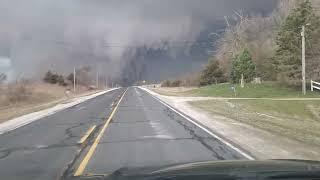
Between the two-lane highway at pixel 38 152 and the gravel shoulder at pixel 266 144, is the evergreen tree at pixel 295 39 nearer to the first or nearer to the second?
the gravel shoulder at pixel 266 144

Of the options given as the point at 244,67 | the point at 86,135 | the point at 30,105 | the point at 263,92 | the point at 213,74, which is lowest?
the point at 30,105

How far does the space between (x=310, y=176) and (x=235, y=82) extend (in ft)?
281

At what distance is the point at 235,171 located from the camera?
15.8 ft

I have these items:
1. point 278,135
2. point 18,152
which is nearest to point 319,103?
point 278,135

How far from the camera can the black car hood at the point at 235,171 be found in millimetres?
4574

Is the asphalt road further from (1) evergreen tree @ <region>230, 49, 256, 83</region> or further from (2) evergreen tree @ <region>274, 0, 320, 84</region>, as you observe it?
(1) evergreen tree @ <region>230, 49, 256, 83</region>

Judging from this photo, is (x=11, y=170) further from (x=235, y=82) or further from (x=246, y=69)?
(x=235, y=82)

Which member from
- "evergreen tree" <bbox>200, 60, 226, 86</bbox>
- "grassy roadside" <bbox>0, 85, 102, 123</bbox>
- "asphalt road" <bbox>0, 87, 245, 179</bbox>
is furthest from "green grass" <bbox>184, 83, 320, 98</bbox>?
"evergreen tree" <bbox>200, 60, 226, 86</bbox>

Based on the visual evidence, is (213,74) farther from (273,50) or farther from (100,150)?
(100,150)

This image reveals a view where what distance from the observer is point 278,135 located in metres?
18.9

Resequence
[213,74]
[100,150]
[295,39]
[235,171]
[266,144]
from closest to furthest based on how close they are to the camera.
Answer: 1. [235,171]
2. [100,150]
3. [266,144]
4. [295,39]
5. [213,74]

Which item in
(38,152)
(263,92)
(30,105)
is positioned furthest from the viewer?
(263,92)

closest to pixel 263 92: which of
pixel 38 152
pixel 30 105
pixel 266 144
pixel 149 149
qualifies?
pixel 30 105

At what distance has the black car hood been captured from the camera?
180 inches
